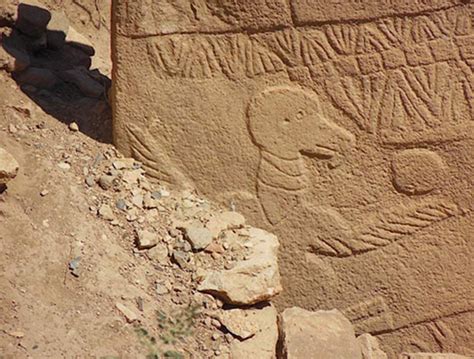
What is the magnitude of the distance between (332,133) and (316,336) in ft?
3.01

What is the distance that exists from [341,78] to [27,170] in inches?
58.1

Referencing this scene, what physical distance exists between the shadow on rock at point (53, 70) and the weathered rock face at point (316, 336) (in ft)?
4.23

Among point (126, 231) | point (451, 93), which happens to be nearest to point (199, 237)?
point (126, 231)

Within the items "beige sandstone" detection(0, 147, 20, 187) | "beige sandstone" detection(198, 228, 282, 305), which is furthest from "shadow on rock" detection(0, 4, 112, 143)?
"beige sandstone" detection(198, 228, 282, 305)

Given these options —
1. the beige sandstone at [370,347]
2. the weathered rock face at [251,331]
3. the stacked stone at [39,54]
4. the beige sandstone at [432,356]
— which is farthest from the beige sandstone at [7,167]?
the beige sandstone at [432,356]

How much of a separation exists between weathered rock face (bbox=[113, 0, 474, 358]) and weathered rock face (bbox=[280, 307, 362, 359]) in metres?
0.21

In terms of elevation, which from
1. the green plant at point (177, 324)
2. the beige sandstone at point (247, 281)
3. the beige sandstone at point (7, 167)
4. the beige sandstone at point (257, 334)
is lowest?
the beige sandstone at point (257, 334)

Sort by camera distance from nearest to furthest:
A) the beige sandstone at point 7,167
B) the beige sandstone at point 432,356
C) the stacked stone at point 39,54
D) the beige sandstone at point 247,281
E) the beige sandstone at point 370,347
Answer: the beige sandstone at point 7,167 → the beige sandstone at point 247,281 → the beige sandstone at point 370,347 → the beige sandstone at point 432,356 → the stacked stone at point 39,54

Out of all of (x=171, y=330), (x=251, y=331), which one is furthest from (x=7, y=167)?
(x=251, y=331)

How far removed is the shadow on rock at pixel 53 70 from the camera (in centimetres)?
357

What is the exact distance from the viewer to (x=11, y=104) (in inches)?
134

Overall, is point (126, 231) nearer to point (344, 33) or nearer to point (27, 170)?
point (27, 170)

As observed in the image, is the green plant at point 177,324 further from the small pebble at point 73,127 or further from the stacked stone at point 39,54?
the stacked stone at point 39,54

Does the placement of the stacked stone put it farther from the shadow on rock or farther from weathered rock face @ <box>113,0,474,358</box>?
weathered rock face @ <box>113,0,474,358</box>
